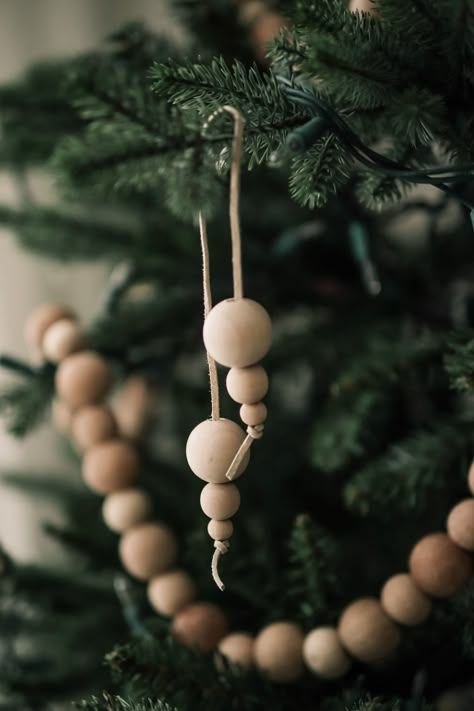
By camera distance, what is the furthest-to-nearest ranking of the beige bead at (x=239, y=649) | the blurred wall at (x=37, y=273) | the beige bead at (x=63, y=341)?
the blurred wall at (x=37, y=273), the beige bead at (x=63, y=341), the beige bead at (x=239, y=649)

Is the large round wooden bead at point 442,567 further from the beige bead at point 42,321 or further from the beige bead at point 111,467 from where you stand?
the beige bead at point 42,321

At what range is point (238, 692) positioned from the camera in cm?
35

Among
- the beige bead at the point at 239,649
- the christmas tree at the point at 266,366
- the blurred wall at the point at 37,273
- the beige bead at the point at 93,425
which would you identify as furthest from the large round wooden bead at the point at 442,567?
the blurred wall at the point at 37,273

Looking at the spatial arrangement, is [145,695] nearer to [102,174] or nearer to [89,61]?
[102,174]

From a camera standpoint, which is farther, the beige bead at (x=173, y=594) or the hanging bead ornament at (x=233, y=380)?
the beige bead at (x=173, y=594)

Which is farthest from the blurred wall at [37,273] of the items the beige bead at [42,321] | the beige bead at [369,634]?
the beige bead at [369,634]

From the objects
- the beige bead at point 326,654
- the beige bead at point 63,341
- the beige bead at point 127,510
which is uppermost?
the beige bead at point 63,341

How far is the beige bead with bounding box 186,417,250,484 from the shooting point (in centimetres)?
28

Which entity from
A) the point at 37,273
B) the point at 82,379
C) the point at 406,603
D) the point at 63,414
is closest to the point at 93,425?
the point at 82,379

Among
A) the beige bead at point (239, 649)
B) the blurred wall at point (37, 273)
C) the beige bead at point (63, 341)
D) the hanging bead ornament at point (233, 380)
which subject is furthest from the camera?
the blurred wall at point (37, 273)

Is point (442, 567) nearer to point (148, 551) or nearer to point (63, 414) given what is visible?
point (148, 551)

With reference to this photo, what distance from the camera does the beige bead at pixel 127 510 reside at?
0.45 m

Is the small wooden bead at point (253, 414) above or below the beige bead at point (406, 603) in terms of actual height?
above

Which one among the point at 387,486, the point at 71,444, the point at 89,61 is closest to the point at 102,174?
the point at 89,61
